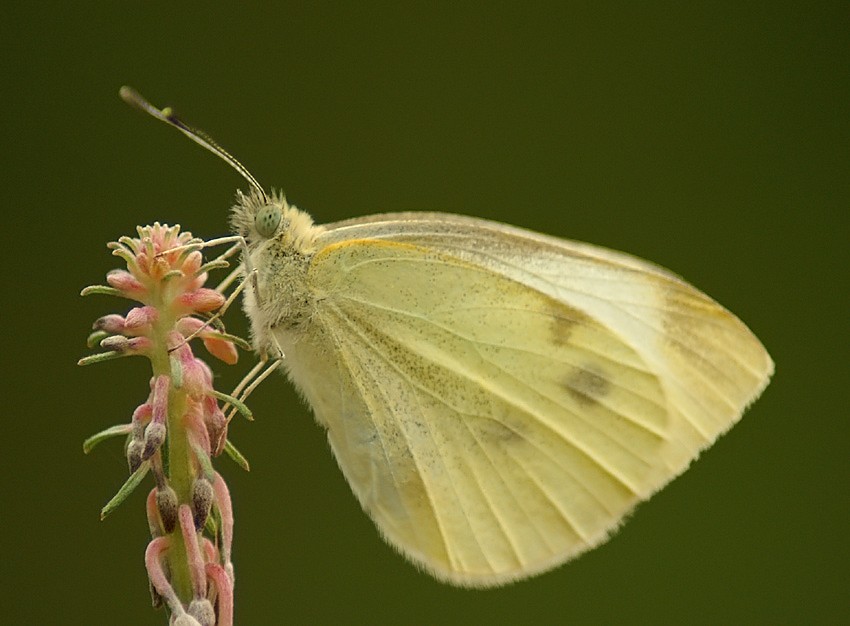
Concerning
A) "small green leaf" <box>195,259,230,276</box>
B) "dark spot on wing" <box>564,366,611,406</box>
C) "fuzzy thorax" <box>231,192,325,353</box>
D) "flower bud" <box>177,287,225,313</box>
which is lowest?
"flower bud" <box>177,287,225,313</box>

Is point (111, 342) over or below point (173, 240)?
below

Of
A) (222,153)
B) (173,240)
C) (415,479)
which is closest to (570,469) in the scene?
(415,479)

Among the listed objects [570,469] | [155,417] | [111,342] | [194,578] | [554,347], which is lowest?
[194,578]

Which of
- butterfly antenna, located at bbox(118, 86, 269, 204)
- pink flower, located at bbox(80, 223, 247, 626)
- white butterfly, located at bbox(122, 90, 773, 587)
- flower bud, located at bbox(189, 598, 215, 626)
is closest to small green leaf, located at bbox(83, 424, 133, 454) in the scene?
pink flower, located at bbox(80, 223, 247, 626)

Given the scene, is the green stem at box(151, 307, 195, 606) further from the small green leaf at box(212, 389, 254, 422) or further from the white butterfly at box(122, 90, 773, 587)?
the white butterfly at box(122, 90, 773, 587)

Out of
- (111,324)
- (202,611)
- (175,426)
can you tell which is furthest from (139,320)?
(202,611)

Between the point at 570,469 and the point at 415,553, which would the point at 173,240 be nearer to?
the point at 415,553

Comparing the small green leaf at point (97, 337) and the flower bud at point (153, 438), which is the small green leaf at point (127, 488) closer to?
the flower bud at point (153, 438)
